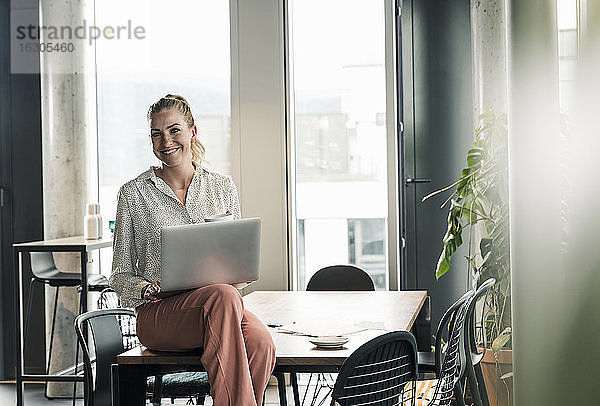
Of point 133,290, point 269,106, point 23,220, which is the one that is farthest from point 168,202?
point 23,220

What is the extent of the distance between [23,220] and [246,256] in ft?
10.8

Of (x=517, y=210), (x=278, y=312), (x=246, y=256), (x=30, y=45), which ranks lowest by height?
(x=278, y=312)

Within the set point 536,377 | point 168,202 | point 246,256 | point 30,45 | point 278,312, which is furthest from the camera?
point 30,45

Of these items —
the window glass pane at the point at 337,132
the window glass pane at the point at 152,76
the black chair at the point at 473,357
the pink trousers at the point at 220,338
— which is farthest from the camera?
the window glass pane at the point at 152,76

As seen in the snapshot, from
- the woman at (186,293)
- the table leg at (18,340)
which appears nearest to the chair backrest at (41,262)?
the table leg at (18,340)

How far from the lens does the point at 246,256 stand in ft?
8.62

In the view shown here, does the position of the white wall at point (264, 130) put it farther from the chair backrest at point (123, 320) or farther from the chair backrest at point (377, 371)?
the chair backrest at point (377, 371)

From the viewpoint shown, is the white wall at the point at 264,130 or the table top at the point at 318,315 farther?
the white wall at the point at 264,130

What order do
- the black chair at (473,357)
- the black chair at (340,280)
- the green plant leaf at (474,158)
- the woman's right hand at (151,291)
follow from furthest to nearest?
the black chair at (340,280) → the green plant leaf at (474,158) → the black chair at (473,357) → the woman's right hand at (151,291)

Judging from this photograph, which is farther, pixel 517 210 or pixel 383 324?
pixel 383 324

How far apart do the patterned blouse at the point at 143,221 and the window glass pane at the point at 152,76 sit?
2.33 m

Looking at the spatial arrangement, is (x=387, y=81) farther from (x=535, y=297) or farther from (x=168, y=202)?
(x=535, y=297)

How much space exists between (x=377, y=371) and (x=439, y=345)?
1.09m

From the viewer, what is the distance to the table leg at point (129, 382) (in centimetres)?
248
